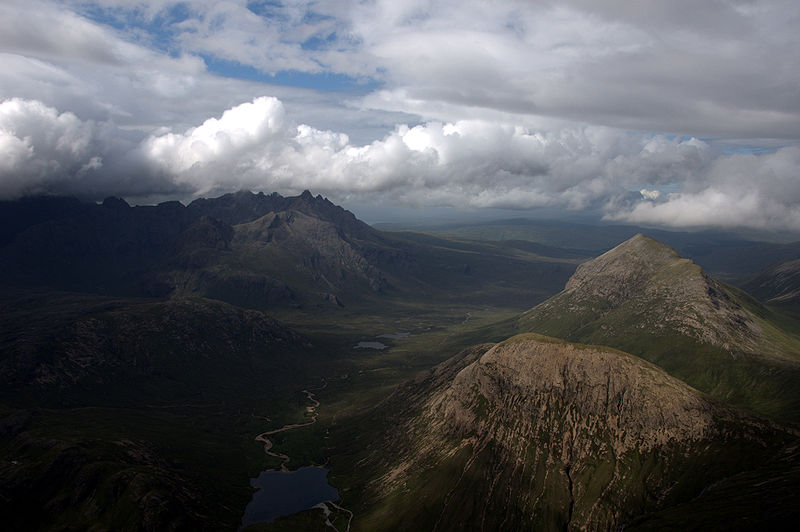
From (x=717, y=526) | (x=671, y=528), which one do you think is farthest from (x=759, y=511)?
(x=671, y=528)

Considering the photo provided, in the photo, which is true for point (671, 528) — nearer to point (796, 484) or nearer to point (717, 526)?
point (717, 526)

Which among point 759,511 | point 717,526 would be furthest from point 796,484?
point 717,526

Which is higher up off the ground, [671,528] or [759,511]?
[759,511]

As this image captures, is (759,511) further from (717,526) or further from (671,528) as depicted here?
(671,528)

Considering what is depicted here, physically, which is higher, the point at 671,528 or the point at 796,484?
the point at 796,484

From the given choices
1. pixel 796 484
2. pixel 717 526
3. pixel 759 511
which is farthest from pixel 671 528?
pixel 796 484

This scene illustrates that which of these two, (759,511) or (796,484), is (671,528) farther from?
(796,484)
